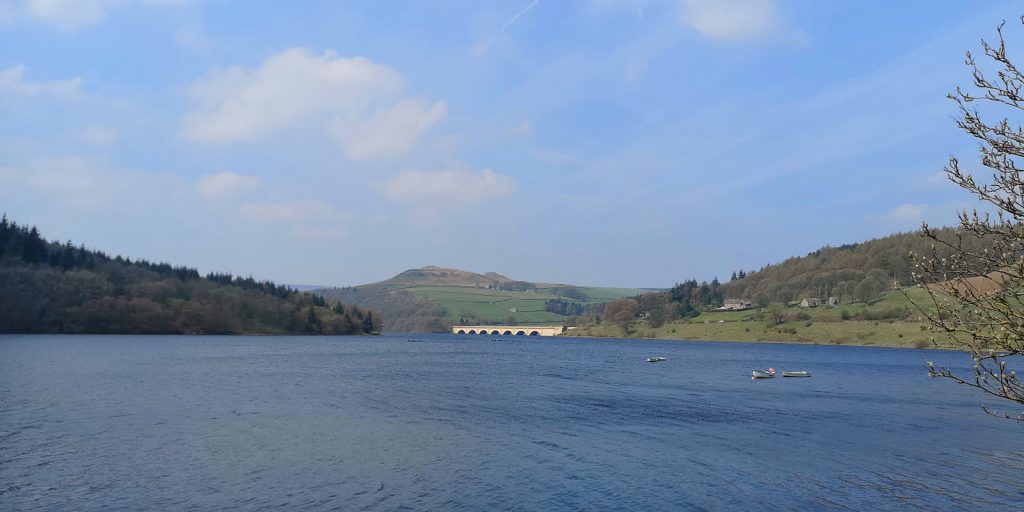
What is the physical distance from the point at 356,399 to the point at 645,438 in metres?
26.4

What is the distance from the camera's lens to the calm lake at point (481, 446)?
2652 cm

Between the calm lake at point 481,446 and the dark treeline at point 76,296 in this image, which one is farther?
the dark treeline at point 76,296

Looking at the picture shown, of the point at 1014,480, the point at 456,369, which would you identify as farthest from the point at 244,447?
the point at 456,369

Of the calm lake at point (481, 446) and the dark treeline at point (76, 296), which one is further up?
the dark treeline at point (76, 296)

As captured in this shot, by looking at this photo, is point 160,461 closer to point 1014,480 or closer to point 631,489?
point 631,489

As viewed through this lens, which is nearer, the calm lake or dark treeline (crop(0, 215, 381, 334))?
the calm lake

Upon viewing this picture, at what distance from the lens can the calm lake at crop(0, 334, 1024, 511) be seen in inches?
1044

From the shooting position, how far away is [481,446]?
36.3 m

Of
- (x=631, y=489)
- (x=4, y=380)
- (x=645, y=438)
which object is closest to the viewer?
(x=631, y=489)

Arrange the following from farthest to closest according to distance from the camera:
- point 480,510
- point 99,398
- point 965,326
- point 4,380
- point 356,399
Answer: point 4,380
point 356,399
point 99,398
point 480,510
point 965,326

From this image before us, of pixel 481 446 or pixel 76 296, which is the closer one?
pixel 481 446

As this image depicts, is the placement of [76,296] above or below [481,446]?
above

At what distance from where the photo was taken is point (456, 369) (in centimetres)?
9250

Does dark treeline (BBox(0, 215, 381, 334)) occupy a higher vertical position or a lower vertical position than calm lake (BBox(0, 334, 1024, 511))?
higher
